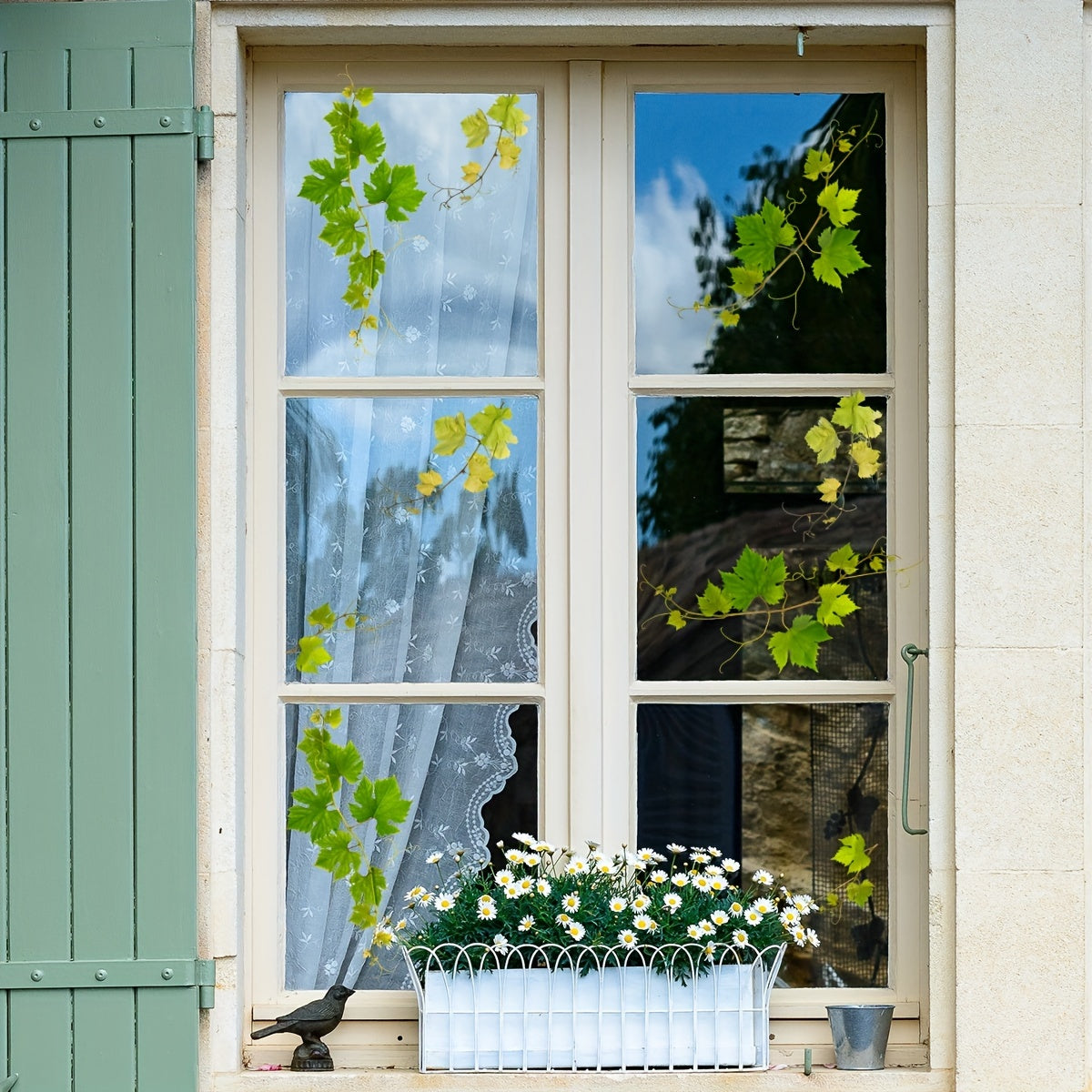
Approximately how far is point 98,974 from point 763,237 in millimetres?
1646

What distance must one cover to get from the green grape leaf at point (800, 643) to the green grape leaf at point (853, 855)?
297 mm

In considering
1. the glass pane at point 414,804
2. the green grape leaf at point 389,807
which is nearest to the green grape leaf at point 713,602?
the glass pane at point 414,804

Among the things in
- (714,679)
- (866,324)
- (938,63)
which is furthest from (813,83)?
(714,679)

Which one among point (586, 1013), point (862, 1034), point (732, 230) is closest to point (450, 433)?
point (732, 230)

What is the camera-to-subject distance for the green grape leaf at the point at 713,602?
2.62 metres

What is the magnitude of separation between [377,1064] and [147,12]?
1774 mm

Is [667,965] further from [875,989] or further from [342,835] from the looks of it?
[342,835]

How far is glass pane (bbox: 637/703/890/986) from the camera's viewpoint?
258cm

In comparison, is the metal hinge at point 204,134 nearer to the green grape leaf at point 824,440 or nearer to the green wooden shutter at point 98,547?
the green wooden shutter at point 98,547

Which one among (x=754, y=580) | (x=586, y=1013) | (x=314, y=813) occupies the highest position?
(x=754, y=580)

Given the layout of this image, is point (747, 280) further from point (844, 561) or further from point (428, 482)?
point (428, 482)

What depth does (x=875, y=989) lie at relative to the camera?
2.57m

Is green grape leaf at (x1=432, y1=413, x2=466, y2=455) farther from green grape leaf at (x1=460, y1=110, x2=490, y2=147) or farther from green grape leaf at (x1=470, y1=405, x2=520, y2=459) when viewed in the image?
green grape leaf at (x1=460, y1=110, x2=490, y2=147)

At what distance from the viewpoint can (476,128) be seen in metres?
2.67
